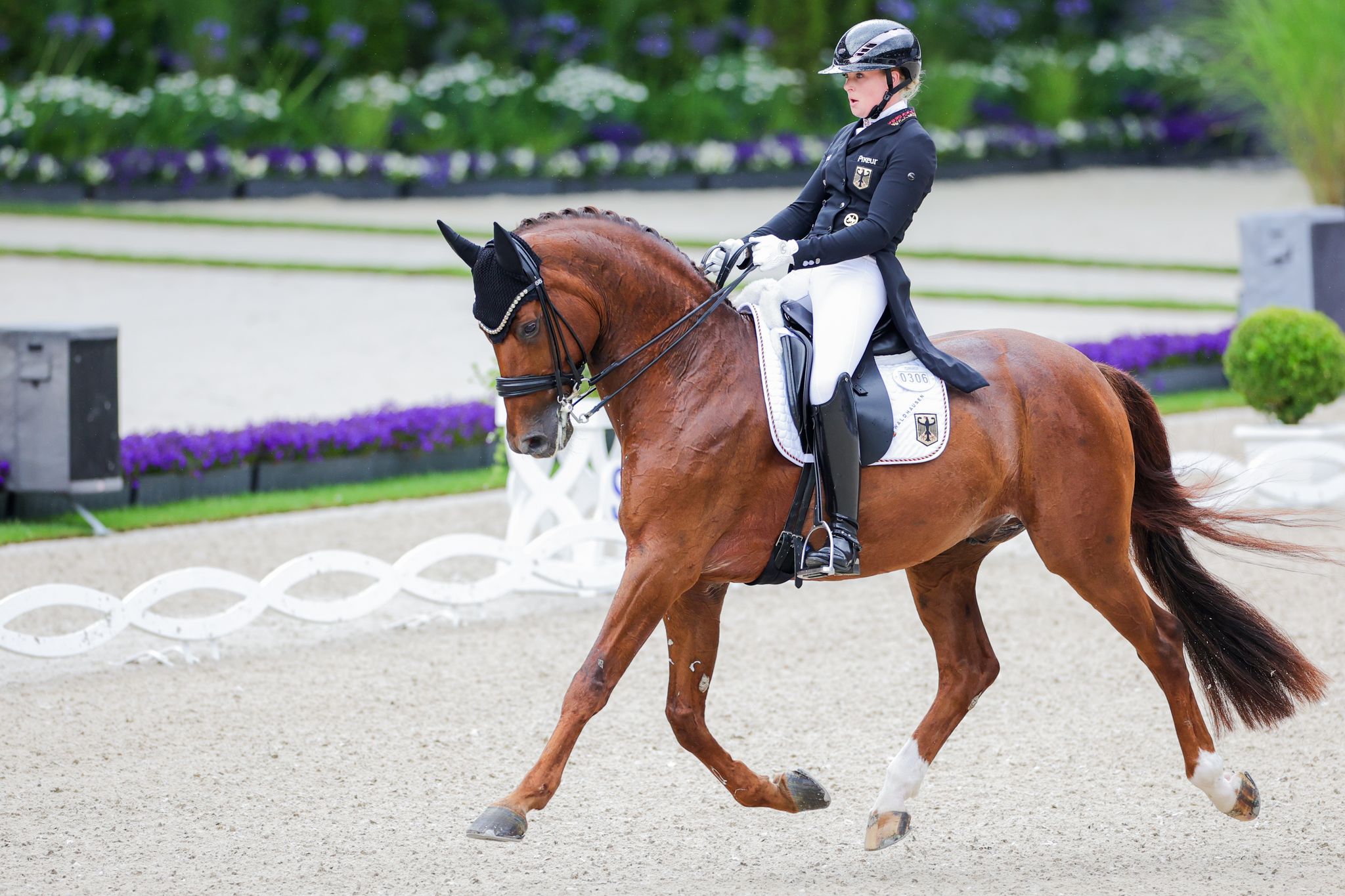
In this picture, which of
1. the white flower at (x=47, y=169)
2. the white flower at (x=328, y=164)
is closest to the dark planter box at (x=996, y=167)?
the white flower at (x=328, y=164)

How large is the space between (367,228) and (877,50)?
51.6ft

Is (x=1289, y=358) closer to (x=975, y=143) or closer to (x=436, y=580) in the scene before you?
(x=436, y=580)

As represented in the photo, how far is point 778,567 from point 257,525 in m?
5.40

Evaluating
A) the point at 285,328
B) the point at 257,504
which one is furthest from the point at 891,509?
the point at 285,328

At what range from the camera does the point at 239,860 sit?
15.1 feet

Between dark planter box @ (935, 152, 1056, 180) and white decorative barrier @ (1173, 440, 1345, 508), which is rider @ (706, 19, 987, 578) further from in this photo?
dark planter box @ (935, 152, 1056, 180)

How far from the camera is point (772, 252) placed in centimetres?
447

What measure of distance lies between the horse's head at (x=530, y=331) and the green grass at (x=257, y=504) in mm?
4822

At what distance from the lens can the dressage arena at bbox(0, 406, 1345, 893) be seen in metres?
4.58

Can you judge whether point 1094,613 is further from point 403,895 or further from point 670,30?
point 670,30

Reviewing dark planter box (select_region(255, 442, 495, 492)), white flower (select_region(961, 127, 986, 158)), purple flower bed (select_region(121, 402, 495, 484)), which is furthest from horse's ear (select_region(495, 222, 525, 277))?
white flower (select_region(961, 127, 986, 158))

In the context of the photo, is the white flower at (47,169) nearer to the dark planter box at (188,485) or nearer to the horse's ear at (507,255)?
the dark planter box at (188,485)

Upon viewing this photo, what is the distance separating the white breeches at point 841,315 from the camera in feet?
15.0

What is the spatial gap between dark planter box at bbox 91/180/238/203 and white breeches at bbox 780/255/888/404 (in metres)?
18.3
